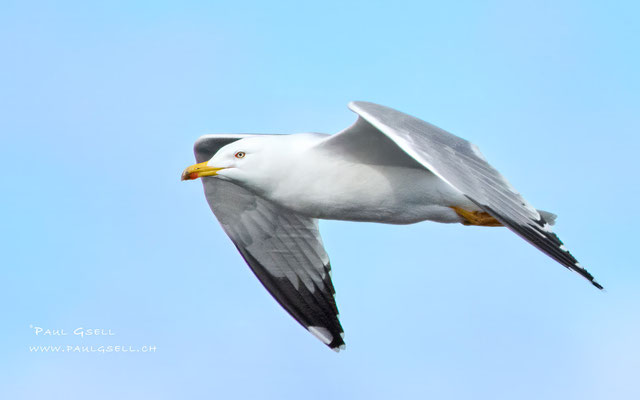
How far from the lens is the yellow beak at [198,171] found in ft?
23.5

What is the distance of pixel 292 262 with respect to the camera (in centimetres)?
843

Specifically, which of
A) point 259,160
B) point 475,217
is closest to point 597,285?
point 475,217

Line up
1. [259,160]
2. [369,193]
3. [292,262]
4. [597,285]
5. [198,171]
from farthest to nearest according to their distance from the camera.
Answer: [292,262] < [198,171] < [259,160] < [369,193] < [597,285]

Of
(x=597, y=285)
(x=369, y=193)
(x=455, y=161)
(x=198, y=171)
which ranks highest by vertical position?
(x=198, y=171)

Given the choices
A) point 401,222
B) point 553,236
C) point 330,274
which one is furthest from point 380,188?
point 330,274

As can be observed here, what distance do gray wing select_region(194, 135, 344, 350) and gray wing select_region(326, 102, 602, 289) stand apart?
66.3 inches

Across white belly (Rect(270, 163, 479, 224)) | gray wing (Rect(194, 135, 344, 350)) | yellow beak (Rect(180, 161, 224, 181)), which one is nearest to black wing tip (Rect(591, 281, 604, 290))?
white belly (Rect(270, 163, 479, 224))

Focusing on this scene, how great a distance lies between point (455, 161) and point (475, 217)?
83cm

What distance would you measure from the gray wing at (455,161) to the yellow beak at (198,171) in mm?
905

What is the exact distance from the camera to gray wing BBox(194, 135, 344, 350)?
27.5ft

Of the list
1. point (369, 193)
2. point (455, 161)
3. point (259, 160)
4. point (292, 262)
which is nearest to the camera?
point (455, 161)

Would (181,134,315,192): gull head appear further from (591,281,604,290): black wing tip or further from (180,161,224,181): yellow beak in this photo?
(591,281,604,290): black wing tip

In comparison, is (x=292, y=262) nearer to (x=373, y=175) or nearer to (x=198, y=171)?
(x=198, y=171)

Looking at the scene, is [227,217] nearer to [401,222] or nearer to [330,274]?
[330,274]
